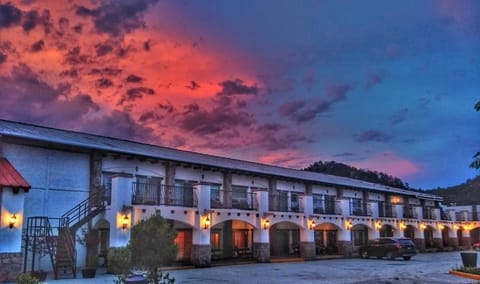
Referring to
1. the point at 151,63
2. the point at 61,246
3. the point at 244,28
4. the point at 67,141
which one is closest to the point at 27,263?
the point at 61,246

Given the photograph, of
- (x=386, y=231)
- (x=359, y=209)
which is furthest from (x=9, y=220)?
(x=386, y=231)

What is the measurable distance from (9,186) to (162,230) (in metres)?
10.3

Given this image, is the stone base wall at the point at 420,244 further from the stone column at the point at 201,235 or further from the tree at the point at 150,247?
the tree at the point at 150,247

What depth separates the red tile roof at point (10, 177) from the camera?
18531mm

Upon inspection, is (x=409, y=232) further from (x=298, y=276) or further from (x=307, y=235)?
(x=298, y=276)

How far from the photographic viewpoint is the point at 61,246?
64.4 feet

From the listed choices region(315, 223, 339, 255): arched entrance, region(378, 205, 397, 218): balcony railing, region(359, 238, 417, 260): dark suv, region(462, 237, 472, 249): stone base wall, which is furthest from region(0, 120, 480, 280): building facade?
region(462, 237, 472, 249): stone base wall

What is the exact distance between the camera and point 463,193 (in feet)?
245

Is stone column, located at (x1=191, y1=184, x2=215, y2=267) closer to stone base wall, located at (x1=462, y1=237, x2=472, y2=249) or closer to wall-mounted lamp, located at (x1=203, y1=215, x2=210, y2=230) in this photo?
wall-mounted lamp, located at (x1=203, y1=215, x2=210, y2=230)

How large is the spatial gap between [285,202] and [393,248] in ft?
25.5

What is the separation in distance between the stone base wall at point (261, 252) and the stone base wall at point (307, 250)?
4.25m

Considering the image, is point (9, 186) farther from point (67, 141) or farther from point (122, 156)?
point (122, 156)

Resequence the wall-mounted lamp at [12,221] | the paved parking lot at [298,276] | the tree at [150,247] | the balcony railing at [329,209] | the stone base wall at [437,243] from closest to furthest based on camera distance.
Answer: the tree at [150,247]
the paved parking lot at [298,276]
the wall-mounted lamp at [12,221]
the balcony railing at [329,209]
the stone base wall at [437,243]

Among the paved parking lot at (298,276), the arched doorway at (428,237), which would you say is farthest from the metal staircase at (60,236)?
the arched doorway at (428,237)
